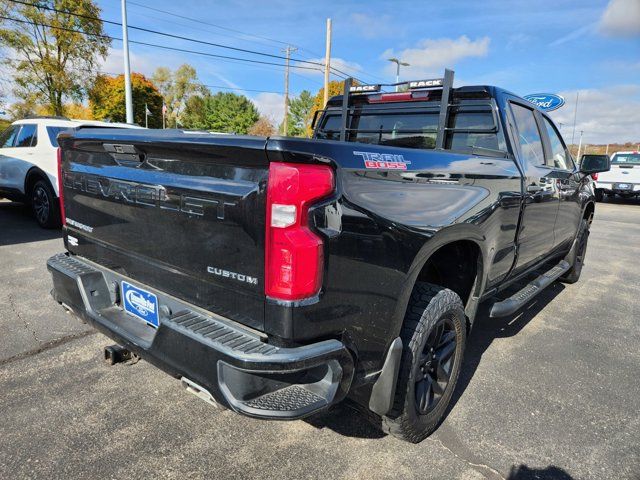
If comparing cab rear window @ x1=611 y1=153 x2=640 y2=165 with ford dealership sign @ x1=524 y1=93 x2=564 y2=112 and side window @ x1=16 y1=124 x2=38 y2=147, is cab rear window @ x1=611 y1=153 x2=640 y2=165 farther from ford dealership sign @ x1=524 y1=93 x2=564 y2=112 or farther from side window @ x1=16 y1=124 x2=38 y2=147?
side window @ x1=16 y1=124 x2=38 y2=147

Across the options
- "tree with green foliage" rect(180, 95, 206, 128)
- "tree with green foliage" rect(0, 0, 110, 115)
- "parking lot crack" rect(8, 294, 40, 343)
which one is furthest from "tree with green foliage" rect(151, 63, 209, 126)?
"parking lot crack" rect(8, 294, 40, 343)

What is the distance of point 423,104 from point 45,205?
640 centimetres

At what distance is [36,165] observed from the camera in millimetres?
7199

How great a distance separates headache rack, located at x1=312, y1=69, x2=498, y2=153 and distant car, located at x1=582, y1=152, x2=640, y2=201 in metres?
16.2

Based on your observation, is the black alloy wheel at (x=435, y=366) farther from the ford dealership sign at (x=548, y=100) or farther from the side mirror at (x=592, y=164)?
the ford dealership sign at (x=548, y=100)

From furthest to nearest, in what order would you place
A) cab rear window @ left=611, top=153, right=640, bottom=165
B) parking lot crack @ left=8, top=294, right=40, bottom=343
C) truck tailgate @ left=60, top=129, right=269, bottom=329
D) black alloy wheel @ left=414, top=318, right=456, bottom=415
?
cab rear window @ left=611, top=153, right=640, bottom=165
parking lot crack @ left=8, top=294, right=40, bottom=343
black alloy wheel @ left=414, top=318, right=456, bottom=415
truck tailgate @ left=60, top=129, right=269, bottom=329

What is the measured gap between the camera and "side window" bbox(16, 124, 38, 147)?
7.34m

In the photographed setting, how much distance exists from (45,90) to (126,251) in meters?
20.6

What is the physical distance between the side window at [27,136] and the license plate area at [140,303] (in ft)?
21.1

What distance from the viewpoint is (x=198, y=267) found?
1940mm

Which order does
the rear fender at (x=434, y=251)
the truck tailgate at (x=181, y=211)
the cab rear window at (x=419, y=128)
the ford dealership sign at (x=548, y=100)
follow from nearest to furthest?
the truck tailgate at (x=181, y=211), the rear fender at (x=434, y=251), the cab rear window at (x=419, y=128), the ford dealership sign at (x=548, y=100)

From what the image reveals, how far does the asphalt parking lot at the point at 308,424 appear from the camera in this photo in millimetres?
2225

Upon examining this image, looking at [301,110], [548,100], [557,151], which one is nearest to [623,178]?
[548,100]

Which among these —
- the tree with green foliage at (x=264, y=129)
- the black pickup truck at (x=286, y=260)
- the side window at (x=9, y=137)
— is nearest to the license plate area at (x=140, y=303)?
the black pickup truck at (x=286, y=260)
